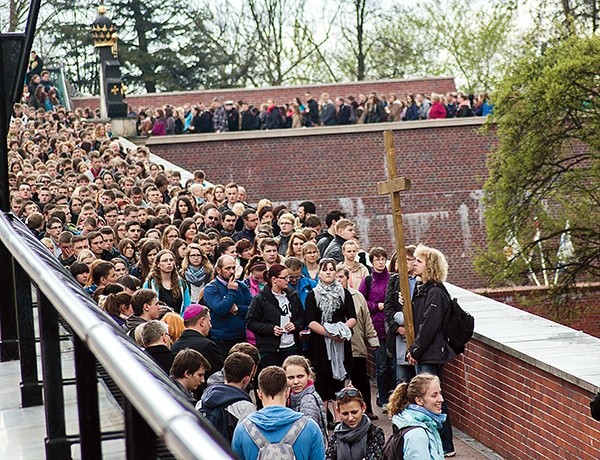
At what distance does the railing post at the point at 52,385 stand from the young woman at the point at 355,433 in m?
3.51

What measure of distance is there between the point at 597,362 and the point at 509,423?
1.46m

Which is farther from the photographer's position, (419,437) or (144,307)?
(144,307)

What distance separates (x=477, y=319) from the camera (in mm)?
11875

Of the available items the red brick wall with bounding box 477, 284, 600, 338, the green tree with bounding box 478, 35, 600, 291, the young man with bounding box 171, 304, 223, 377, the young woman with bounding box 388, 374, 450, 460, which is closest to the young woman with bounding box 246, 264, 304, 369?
the young man with bounding box 171, 304, 223, 377

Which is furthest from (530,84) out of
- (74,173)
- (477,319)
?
(477,319)

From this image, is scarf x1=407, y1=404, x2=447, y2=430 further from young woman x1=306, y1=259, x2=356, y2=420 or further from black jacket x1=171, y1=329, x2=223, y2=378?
young woman x1=306, y1=259, x2=356, y2=420

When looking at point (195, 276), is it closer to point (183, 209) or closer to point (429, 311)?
point (429, 311)

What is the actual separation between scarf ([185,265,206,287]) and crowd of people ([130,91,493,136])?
27.7m

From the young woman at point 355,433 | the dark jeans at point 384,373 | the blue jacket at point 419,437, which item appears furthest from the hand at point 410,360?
the blue jacket at point 419,437

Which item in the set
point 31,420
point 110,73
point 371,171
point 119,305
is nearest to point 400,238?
point 119,305

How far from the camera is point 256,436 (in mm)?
6055

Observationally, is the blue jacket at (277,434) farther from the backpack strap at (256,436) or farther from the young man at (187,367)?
the young man at (187,367)

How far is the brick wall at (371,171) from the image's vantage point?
38.8 meters

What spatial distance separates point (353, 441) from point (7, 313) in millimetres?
2579
